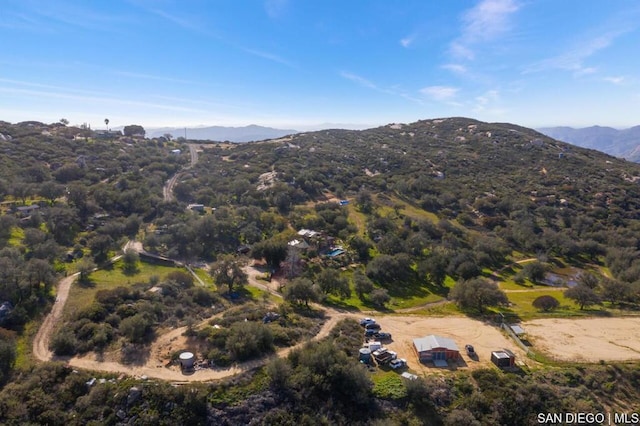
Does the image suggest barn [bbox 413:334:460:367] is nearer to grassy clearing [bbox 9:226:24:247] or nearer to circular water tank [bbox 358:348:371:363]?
circular water tank [bbox 358:348:371:363]

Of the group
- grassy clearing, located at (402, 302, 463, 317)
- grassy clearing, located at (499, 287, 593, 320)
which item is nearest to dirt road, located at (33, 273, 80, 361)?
grassy clearing, located at (402, 302, 463, 317)

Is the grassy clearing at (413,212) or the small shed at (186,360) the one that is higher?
the grassy clearing at (413,212)

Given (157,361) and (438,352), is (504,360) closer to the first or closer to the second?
(438,352)

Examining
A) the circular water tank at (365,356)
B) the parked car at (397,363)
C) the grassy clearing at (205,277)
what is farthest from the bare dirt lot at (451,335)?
the grassy clearing at (205,277)

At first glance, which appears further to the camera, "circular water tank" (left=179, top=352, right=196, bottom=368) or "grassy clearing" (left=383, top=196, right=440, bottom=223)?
"grassy clearing" (left=383, top=196, right=440, bottom=223)

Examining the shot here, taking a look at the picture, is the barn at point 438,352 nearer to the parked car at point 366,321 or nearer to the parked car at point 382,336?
the parked car at point 382,336

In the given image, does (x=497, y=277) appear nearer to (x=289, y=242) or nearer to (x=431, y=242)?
(x=431, y=242)
